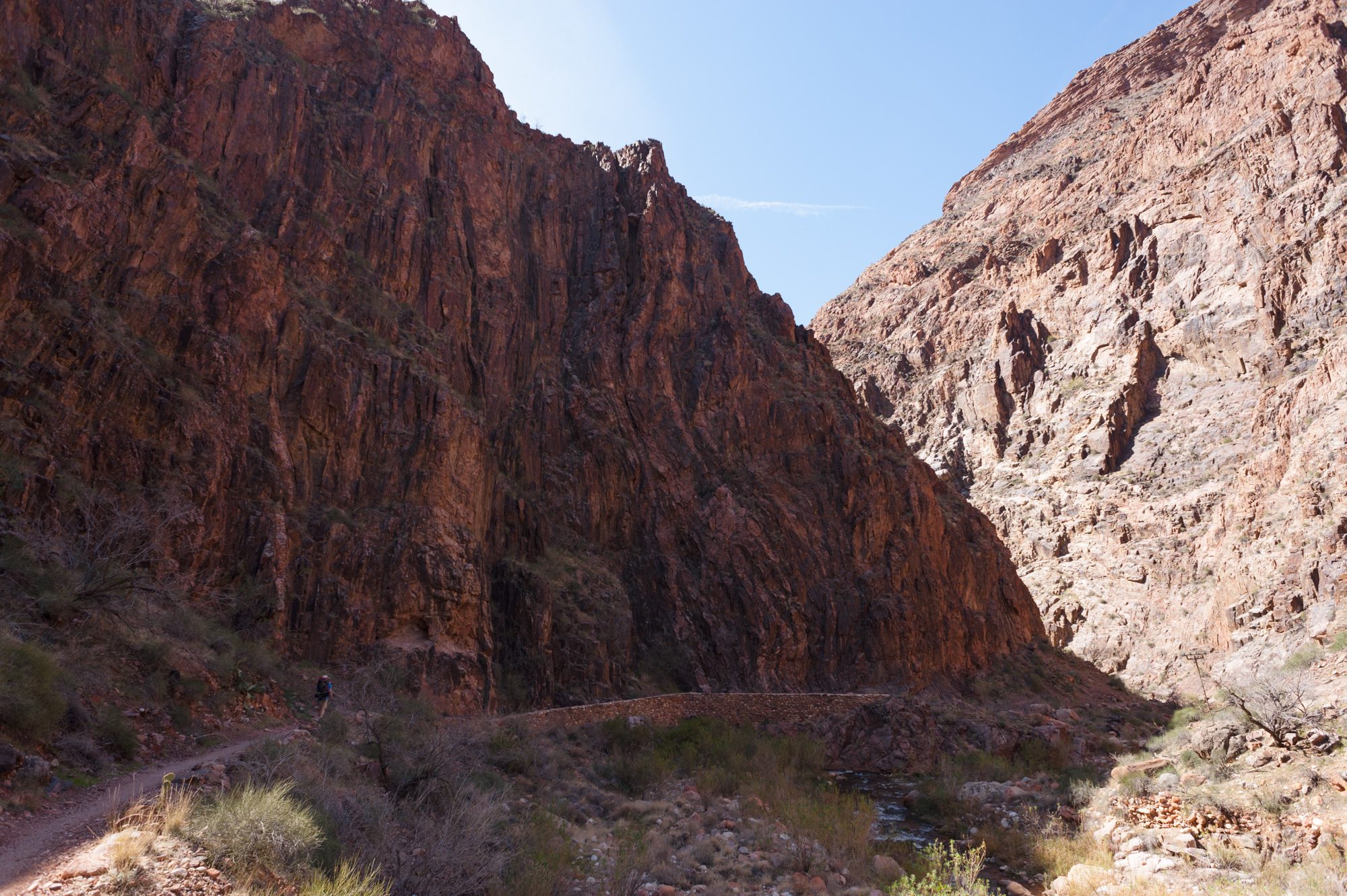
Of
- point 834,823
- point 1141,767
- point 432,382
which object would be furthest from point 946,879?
point 432,382

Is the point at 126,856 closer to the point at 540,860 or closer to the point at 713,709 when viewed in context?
the point at 540,860

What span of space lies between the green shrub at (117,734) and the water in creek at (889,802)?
51.8ft

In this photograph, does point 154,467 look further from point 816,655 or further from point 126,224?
point 816,655

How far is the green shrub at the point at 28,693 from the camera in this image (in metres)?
9.37

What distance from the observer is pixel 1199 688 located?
4047 centimetres

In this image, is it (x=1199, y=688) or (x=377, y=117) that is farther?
(x=1199, y=688)

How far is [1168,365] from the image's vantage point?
60.0 m

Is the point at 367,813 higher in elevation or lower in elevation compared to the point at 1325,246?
lower

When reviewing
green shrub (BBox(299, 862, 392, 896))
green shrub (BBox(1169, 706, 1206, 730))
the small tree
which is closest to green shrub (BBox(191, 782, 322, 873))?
green shrub (BBox(299, 862, 392, 896))

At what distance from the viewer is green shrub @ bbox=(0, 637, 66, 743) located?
9.37 meters

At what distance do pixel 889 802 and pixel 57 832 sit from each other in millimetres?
21417

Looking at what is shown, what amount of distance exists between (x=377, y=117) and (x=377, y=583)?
23.6 meters

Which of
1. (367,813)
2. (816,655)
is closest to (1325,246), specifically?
(816,655)

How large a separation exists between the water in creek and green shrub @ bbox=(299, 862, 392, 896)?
556 inches
